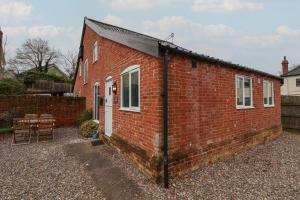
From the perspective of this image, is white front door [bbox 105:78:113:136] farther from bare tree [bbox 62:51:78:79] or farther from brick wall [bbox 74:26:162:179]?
bare tree [bbox 62:51:78:79]

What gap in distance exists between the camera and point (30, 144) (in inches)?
287

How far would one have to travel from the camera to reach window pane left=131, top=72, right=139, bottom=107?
504 cm

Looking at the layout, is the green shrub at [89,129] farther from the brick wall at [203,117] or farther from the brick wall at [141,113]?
the brick wall at [203,117]

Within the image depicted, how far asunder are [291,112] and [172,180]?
10.5m

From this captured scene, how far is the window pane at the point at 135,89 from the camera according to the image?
504 cm

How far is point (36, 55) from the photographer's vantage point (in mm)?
35562

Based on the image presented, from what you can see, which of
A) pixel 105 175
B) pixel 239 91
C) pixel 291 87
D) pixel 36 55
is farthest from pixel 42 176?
pixel 36 55

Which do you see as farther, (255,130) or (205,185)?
(255,130)

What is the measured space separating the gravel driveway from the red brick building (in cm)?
34

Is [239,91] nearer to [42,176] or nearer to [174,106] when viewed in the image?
[174,106]

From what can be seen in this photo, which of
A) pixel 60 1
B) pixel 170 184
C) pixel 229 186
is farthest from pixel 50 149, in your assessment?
pixel 60 1

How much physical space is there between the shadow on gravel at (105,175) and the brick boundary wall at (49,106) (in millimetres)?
5239

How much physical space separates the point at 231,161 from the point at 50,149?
624 cm

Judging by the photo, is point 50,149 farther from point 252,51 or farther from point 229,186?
point 252,51
